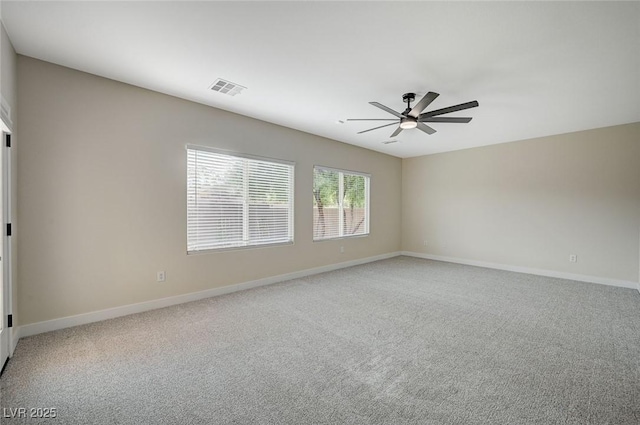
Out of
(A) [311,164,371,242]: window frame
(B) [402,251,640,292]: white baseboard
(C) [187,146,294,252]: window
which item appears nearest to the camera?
(C) [187,146,294,252]: window

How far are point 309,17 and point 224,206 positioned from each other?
111 inches

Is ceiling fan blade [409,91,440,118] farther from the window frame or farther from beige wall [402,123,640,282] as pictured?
beige wall [402,123,640,282]

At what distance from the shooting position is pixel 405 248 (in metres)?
7.59

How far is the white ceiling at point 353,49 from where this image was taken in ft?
6.72

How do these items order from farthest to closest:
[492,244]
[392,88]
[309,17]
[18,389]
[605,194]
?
[492,244], [605,194], [392,88], [309,17], [18,389]

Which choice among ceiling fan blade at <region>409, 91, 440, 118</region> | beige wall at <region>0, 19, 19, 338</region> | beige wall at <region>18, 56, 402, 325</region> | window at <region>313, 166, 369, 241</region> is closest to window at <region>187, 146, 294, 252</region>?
beige wall at <region>18, 56, 402, 325</region>

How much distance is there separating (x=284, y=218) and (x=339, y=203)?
1.58 m

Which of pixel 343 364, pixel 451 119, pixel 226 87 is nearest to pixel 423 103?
pixel 451 119

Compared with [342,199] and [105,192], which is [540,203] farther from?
[105,192]

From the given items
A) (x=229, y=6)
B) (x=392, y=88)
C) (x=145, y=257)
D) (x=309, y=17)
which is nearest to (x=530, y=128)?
(x=392, y=88)

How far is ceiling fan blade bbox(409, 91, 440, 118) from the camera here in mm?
2806

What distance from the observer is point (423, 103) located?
3.00 m

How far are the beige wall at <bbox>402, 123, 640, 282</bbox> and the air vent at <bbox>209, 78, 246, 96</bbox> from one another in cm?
539

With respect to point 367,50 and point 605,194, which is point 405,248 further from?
point 367,50
